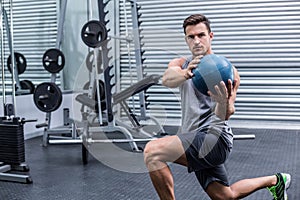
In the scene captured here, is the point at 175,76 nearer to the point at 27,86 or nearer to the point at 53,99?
the point at 53,99

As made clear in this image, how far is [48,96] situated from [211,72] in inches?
114

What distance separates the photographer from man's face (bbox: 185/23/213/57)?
7.13ft

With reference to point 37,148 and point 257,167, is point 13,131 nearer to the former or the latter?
point 37,148

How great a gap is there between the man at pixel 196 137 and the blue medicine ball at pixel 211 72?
0.04 meters

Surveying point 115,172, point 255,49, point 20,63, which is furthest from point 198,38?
point 255,49

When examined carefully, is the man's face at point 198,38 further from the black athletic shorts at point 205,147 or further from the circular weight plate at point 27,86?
the circular weight plate at point 27,86

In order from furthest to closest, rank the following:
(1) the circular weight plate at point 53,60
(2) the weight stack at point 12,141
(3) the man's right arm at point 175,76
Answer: (1) the circular weight plate at point 53,60 → (2) the weight stack at point 12,141 → (3) the man's right arm at point 175,76

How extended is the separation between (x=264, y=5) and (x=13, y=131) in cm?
406

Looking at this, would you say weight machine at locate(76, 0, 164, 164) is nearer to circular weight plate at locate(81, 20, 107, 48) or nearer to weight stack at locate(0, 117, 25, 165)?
circular weight plate at locate(81, 20, 107, 48)

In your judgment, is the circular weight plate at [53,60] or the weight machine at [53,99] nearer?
the weight machine at [53,99]

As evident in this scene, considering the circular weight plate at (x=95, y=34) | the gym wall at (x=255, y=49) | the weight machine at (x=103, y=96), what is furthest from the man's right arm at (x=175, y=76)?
the gym wall at (x=255, y=49)

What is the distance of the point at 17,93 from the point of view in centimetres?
529

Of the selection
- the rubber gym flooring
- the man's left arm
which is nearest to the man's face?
the man's left arm

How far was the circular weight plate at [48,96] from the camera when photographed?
4.45 metres
